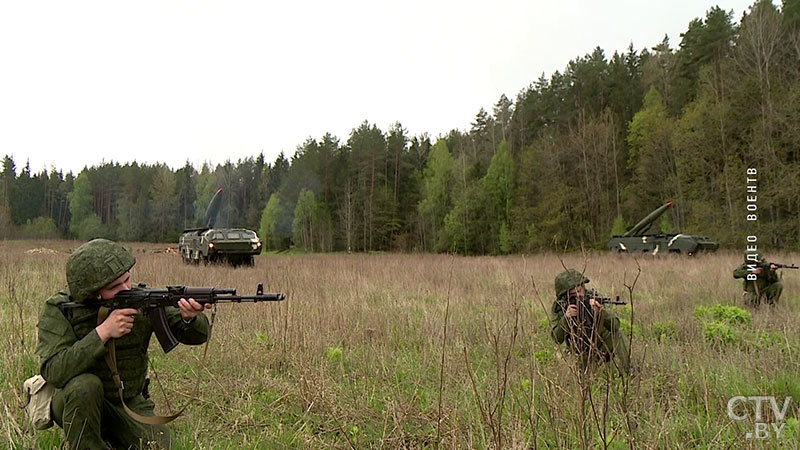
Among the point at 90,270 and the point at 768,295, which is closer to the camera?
the point at 90,270

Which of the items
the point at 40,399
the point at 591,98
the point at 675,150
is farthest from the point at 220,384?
the point at 591,98

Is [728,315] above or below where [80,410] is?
below

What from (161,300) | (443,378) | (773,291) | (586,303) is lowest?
(443,378)

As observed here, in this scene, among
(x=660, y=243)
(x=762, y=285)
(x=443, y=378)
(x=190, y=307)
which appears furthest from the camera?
(x=660, y=243)

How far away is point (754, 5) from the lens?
908 inches

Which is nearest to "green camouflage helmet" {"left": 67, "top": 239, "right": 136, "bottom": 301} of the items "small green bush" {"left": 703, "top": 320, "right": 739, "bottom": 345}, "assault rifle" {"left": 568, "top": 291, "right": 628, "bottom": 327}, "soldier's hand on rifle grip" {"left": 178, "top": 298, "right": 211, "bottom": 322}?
"soldier's hand on rifle grip" {"left": 178, "top": 298, "right": 211, "bottom": 322}

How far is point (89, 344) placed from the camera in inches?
94.9

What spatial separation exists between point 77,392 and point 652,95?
3383 cm

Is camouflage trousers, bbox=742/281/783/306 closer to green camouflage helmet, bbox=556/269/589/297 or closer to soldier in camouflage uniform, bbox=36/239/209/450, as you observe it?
green camouflage helmet, bbox=556/269/589/297

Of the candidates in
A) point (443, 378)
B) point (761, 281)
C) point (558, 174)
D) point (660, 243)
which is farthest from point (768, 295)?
point (558, 174)

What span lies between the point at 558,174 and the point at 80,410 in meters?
30.2

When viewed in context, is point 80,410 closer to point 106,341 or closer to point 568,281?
point 106,341

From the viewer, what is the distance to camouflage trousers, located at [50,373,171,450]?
2406 mm

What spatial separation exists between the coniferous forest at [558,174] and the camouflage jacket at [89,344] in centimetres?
685
